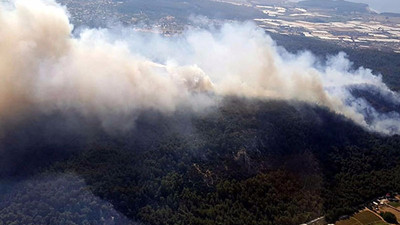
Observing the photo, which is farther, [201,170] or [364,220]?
[201,170]

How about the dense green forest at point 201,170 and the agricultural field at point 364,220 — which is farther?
the agricultural field at point 364,220

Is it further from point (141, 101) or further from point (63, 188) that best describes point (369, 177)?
point (63, 188)

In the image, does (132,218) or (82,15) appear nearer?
(132,218)

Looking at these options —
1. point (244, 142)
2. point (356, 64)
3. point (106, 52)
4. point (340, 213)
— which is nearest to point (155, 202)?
point (244, 142)

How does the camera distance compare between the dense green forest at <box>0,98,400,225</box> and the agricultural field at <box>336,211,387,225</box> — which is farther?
the agricultural field at <box>336,211,387,225</box>
